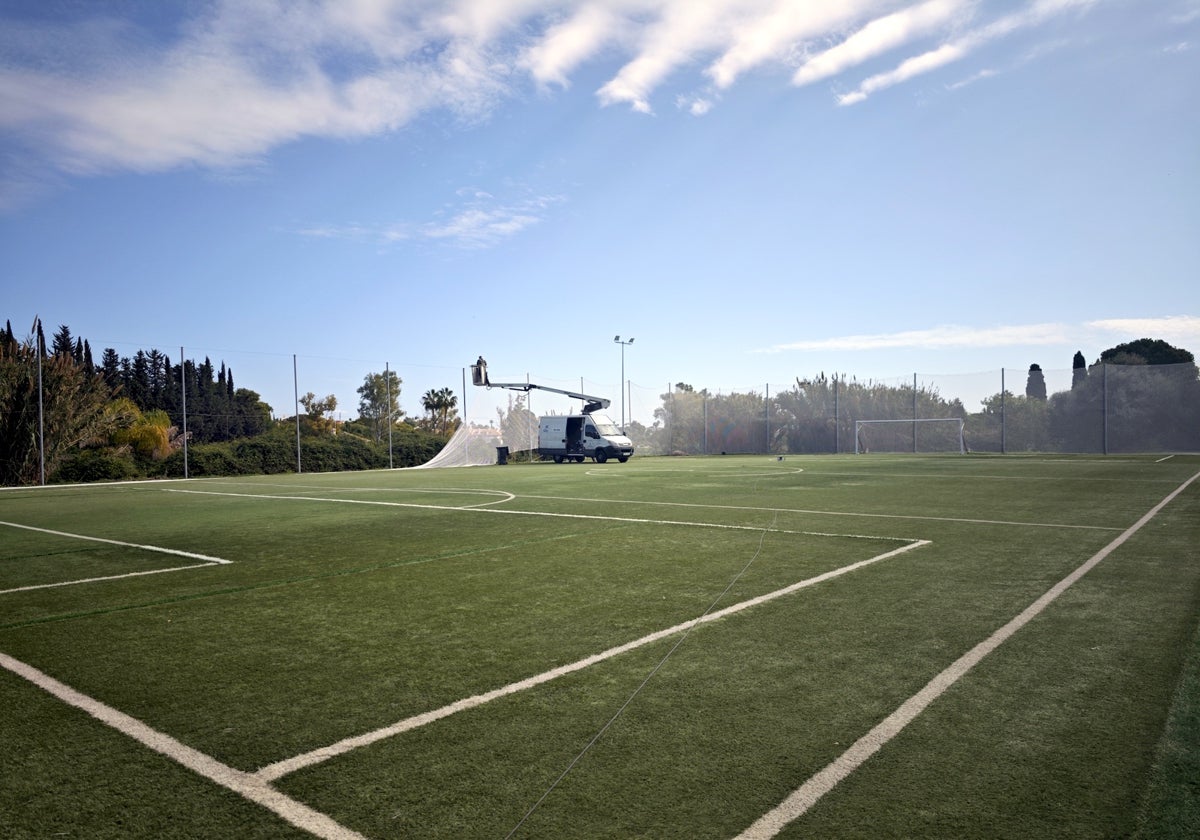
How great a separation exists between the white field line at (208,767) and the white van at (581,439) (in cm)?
2848

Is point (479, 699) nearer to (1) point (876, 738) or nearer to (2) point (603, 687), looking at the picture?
(2) point (603, 687)

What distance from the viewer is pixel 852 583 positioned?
6195mm

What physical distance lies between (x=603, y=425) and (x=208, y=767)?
30281mm

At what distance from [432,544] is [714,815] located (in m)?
6.68

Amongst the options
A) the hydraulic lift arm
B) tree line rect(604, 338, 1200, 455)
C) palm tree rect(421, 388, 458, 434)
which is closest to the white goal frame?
tree line rect(604, 338, 1200, 455)

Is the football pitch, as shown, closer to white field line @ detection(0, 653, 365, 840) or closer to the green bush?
white field line @ detection(0, 653, 365, 840)

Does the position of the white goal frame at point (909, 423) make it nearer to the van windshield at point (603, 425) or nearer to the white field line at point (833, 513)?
the van windshield at point (603, 425)

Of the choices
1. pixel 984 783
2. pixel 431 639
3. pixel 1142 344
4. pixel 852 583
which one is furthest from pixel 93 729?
pixel 1142 344

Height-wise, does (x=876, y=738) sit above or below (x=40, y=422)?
below

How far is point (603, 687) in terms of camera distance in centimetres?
379

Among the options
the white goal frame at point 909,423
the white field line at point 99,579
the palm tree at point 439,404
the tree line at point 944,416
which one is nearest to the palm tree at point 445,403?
the palm tree at point 439,404

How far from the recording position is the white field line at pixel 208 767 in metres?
2.50

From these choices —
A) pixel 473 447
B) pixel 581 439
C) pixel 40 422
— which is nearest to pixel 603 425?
pixel 581 439

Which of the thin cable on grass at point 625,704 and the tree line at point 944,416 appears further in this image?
Answer: the tree line at point 944,416
